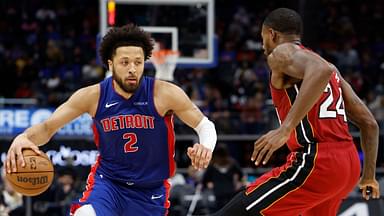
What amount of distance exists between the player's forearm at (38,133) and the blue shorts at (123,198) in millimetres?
465

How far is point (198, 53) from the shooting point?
12.6m

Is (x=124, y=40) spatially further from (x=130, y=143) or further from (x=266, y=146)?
(x=266, y=146)

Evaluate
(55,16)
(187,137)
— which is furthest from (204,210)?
(55,16)

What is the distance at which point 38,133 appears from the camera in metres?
5.68

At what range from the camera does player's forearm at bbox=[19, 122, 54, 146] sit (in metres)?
5.65

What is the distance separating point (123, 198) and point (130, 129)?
475 millimetres

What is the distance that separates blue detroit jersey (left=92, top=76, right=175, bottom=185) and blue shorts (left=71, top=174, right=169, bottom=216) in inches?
2.4

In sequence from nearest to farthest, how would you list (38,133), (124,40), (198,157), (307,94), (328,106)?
(307,94)
(198,157)
(328,106)
(38,133)
(124,40)

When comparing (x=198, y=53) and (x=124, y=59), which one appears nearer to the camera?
(x=124, y=59)

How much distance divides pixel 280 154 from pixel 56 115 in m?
8.09

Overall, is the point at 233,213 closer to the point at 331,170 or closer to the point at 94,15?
the point at 331,170

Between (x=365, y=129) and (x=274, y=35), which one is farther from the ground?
(x=274, y=35)

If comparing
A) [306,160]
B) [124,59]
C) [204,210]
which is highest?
[124,59]

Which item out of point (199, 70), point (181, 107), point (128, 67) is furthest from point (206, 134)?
point (199, 70)
